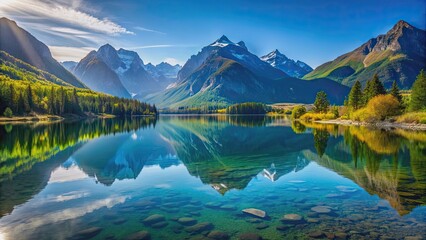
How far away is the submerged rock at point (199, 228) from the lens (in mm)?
16750

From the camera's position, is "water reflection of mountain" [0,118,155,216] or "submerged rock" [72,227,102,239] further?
"water reflection of mountain" [0,118,155,216]

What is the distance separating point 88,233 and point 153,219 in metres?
3.74

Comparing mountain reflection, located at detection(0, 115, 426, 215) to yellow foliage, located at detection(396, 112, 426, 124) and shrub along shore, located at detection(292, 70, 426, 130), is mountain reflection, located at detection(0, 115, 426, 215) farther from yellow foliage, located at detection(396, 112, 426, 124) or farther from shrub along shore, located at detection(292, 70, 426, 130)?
shrub along shore, located at detection(292, 70, 426, 130)

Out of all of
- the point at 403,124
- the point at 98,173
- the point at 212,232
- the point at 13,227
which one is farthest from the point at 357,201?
the point at 403,124

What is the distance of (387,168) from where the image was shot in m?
35.0

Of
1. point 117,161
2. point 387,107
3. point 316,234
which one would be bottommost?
point 117,161

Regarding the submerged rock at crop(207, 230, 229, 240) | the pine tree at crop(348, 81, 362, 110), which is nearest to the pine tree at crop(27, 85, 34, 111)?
the pine tree at crop(348, 81, 362, 110)

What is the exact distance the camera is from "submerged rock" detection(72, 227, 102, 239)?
52.6 ft

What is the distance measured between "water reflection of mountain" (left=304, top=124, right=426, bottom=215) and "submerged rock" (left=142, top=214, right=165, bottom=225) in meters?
15.1

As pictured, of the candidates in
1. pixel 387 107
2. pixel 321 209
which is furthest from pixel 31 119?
pixel 321 209

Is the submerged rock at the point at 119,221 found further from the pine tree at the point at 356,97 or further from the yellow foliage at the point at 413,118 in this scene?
the pine tree at the point at 356,97

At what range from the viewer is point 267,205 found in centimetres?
2203

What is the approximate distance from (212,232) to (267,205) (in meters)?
6.68

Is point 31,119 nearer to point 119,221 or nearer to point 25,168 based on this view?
point 25,168
